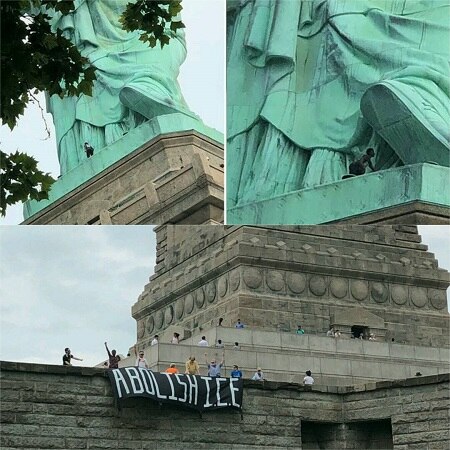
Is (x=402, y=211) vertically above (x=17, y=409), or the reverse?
(x=402, y=211)

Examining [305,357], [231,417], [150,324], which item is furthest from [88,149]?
[231,417]

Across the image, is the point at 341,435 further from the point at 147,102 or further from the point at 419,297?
the point at 147,102

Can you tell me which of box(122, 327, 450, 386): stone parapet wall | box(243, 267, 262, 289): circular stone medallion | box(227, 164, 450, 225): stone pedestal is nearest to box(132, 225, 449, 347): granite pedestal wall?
box(243, 267, 262, 289): circular stone medallion

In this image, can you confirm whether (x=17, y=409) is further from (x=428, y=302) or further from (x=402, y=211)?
(x=428, y=302)

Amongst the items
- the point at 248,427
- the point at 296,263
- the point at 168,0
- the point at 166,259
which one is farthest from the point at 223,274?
the point at 168,0

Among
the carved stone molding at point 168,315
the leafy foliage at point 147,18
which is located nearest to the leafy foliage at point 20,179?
the leafy foliage at point 147,18

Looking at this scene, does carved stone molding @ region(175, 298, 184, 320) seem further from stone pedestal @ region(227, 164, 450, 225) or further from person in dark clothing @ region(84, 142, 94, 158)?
person in dark clothing @ region(84, 142, 94, 158)
